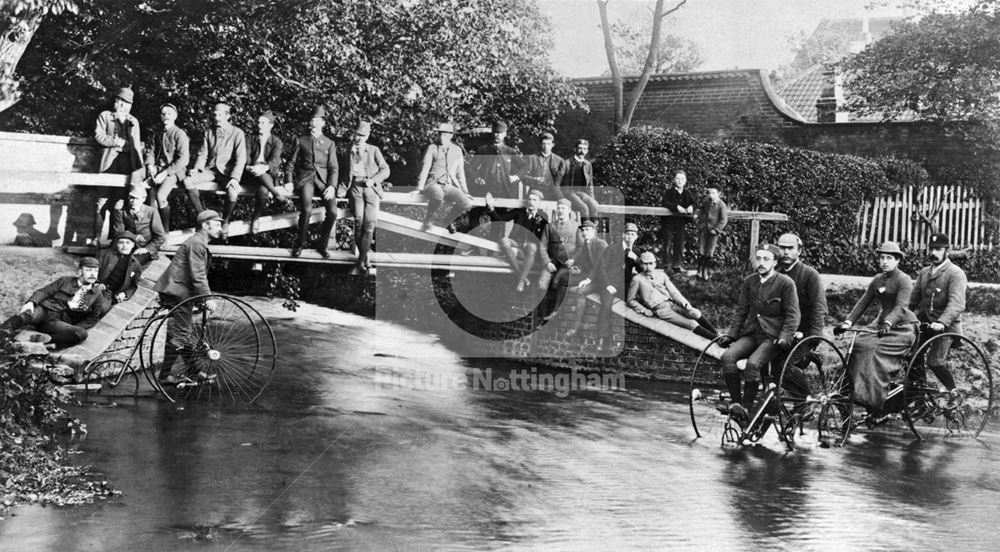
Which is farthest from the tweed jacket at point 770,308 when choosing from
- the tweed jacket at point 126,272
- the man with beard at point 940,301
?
the tweed jacket at point 126,272

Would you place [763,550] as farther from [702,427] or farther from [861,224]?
[861,224]

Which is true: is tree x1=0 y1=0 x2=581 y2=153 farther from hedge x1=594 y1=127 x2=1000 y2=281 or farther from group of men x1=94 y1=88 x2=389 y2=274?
hedge x1=594 y1=127 x2=1000 y2=281

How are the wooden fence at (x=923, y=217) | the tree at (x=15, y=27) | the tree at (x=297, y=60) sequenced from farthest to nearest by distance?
the wooden fence at (x=923, y=217) < the tree at (x=297, y=60) < the tree at (x=15, y=27)

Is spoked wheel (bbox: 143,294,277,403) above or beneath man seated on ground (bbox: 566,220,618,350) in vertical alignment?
beneath

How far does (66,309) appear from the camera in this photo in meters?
11.1

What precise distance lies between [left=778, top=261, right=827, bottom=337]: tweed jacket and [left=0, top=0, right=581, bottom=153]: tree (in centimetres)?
905

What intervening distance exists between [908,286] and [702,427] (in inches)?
94.6

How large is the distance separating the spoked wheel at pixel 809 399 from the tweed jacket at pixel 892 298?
26.0 inches

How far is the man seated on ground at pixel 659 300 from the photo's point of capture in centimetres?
→ 1389

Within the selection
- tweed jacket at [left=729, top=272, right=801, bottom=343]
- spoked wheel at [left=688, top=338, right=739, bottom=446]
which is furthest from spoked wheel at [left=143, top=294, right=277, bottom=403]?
tweed jacket at [left=729, top=272, right=801, bottom=343]

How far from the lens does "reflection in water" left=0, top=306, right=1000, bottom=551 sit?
6.64 metres

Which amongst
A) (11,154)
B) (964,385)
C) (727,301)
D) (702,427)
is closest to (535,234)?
(727,301)

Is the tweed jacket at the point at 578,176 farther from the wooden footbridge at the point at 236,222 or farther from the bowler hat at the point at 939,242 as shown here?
the bowler hat at the point at 939,242

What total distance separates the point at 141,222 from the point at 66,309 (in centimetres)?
203
